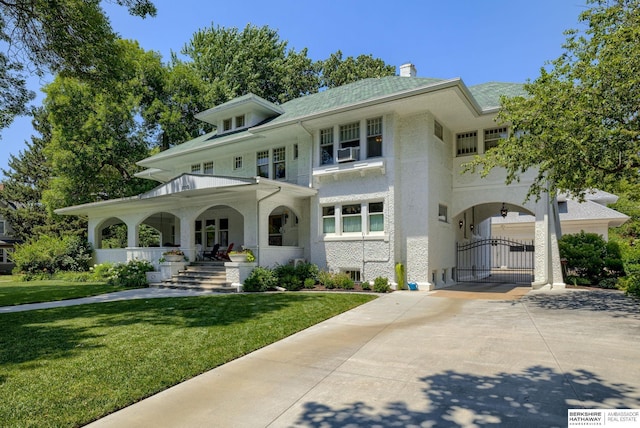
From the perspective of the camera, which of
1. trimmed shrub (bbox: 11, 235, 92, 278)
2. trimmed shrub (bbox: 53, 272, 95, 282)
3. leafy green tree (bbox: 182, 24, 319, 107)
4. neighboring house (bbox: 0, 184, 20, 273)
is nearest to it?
trimmed shrub (bbox: 53, 272, 95, 282)

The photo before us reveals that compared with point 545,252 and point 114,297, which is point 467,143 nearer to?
point 545,252

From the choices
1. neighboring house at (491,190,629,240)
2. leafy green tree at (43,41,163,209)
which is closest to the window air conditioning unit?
neighboring house at (491,190,629,240)

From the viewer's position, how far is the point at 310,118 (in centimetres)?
1512

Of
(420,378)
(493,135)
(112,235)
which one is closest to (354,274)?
(493,135)

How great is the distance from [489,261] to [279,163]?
13772 millimetres

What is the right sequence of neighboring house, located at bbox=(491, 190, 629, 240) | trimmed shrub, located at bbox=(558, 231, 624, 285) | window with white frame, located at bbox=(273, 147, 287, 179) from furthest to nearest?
neighboring house, located at bbox=(491, 190, 629, 240), window with white frame, located at bbox=(273, 147, 287, 179), trimmed shrub, located at bbox=(558, 231, 624, 285)

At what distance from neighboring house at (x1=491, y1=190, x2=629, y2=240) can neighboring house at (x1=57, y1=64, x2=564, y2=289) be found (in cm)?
961

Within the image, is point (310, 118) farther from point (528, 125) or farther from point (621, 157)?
point (621, 157)

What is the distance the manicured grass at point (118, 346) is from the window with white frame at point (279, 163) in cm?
816

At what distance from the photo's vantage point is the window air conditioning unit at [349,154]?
1495cm

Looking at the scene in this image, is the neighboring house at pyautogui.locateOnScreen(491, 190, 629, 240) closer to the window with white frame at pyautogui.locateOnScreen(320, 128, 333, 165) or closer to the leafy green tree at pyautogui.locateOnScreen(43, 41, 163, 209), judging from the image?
the window with white frame at pyautogui.locateOnScreen(320, 128, 333, 165)

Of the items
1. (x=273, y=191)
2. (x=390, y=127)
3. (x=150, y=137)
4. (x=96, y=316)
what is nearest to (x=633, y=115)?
(x=390, y=127)

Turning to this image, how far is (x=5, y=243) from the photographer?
3581 centimetres

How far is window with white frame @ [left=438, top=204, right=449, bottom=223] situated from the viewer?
15516 millimetres
